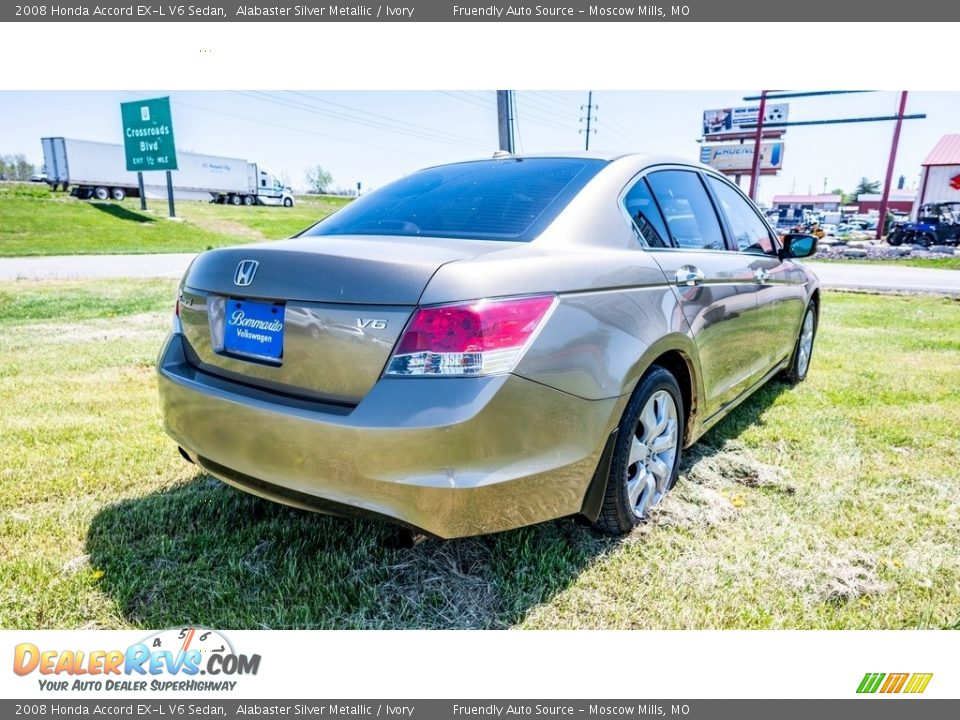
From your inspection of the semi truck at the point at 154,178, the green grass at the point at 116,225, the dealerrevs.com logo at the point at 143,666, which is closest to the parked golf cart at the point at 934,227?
the green grass at the point at 116,225

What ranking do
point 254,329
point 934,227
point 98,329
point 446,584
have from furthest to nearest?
point 934,227
point 98,329
point 446,584
point 254,329

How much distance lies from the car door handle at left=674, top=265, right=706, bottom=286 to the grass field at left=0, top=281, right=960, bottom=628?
1.02m

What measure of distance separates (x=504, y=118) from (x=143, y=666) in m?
13.9

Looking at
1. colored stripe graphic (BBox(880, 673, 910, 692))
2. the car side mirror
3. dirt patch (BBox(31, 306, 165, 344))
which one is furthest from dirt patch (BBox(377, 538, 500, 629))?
dirt patch (BBox(31, 306, 165, 344))

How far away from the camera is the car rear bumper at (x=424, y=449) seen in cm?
175

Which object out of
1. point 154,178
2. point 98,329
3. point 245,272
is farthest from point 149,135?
point 245,272

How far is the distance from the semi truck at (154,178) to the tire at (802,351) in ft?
110

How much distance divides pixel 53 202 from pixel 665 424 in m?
37.2

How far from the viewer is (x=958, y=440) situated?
369 centimetres

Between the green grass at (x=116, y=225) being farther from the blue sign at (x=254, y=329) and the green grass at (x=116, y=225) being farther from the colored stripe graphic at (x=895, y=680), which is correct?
the colored stripe graphic at (x=895, y=680)

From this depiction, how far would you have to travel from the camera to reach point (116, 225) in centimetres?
2884

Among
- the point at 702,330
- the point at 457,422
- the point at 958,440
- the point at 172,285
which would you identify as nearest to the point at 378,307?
the point at 457,422

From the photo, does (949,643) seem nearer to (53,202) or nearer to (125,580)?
(125,580)

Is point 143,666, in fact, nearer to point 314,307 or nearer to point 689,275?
point 314,307
